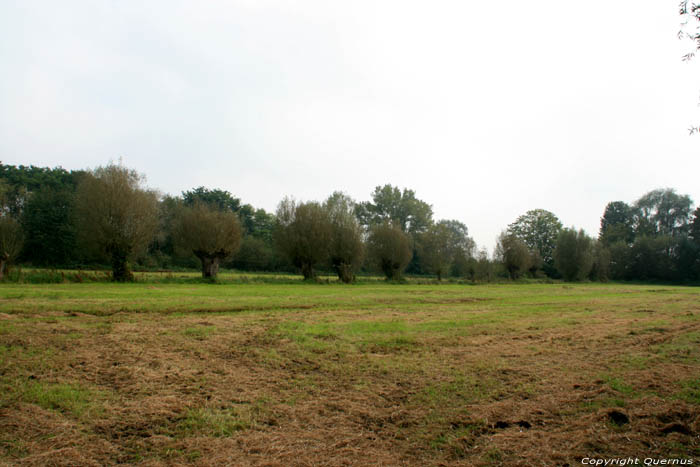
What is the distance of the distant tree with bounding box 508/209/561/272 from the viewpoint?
87.2m

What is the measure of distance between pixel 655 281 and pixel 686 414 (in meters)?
86.4

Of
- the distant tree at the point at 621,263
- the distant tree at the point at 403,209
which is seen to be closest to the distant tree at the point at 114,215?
the distant tree at the point at 403,209

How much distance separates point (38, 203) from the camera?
177 ft

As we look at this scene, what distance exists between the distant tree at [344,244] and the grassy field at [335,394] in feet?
105

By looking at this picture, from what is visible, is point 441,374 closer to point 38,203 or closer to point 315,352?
point 315,352

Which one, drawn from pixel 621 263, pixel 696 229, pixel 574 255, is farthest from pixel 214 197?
pixel 696 229

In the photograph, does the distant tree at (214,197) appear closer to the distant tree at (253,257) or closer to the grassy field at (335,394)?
the distant tree at (253,257)

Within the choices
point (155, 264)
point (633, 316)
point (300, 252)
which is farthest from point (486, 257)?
point (155, 264)

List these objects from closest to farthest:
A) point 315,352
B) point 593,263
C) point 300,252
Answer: point 315,352 → point 300,252 → point 593,263

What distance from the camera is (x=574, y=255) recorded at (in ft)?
223

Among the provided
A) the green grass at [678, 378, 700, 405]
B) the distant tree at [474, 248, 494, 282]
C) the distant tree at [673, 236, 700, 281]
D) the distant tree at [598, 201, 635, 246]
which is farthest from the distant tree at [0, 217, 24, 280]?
the distant tree at [598, 201, 635, 246]

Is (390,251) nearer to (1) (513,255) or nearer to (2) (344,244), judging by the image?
(2) (344,244)

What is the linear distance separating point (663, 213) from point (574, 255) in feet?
138

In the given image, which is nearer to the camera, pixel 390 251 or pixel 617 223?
pixel 390 251
